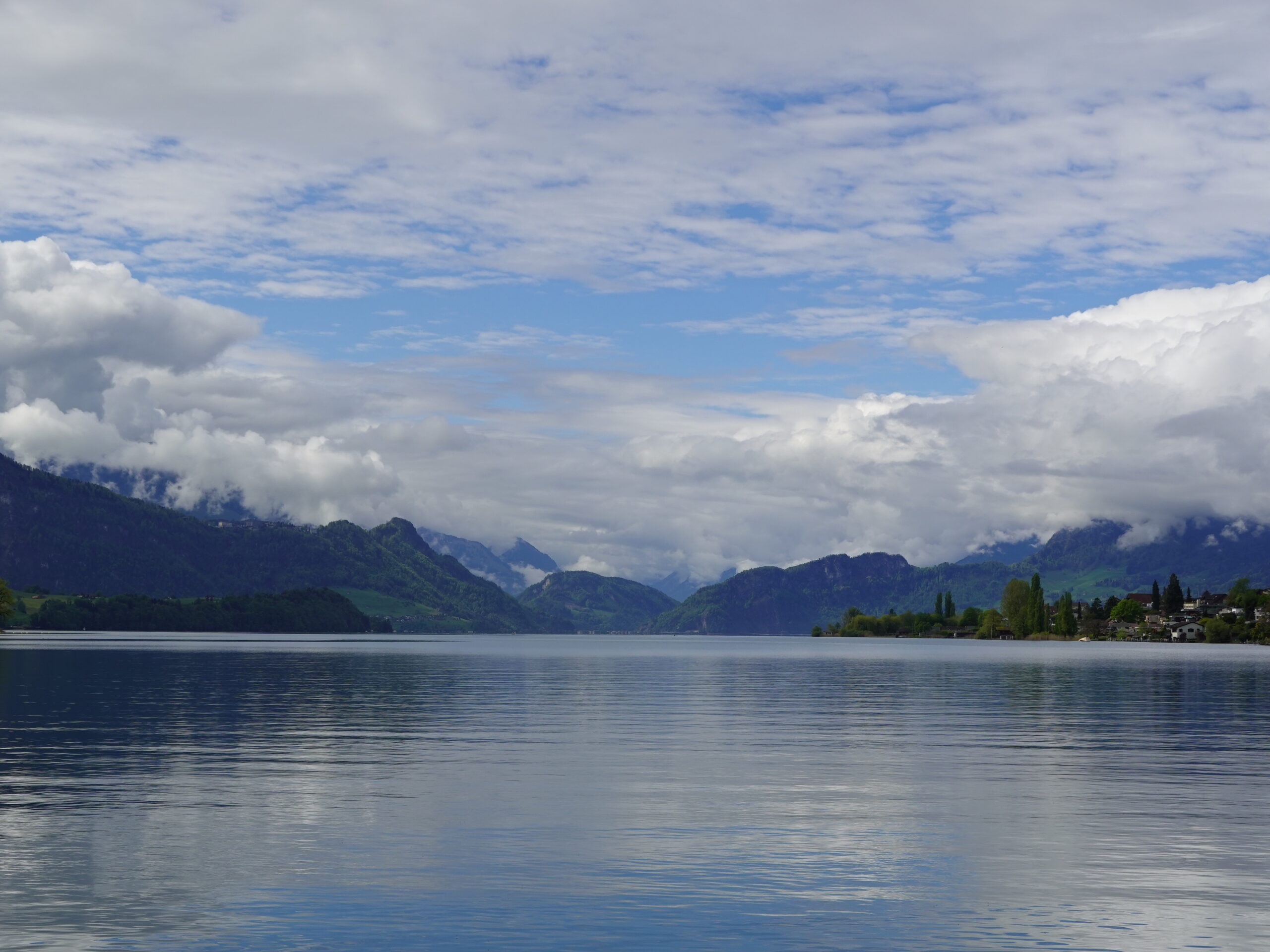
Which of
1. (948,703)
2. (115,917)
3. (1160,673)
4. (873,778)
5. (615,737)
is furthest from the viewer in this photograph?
(1160,673)

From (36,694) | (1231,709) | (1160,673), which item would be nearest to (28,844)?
(36,694)

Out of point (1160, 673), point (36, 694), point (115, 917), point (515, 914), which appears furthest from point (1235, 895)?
point (1160, 673)

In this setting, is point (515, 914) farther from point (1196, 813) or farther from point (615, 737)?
point (615, 737)

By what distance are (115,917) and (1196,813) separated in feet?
122

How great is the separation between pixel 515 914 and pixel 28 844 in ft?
57.3

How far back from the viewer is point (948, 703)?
364 feet

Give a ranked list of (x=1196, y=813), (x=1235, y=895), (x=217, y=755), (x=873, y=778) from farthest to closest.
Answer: (x=217, y=755) → (x=873, y=778) → (x=1196, y=813) → (x=1235, y=895)

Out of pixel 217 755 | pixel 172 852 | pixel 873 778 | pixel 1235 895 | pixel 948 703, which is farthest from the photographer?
pixel 948 703

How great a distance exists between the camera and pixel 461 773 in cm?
5744

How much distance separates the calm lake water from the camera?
30.0 metres

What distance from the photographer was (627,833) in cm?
4247

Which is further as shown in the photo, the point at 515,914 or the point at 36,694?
the point at 36,694

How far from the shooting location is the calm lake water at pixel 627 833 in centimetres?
2997

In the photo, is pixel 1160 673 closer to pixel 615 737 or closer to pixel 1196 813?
pixel 615 737
